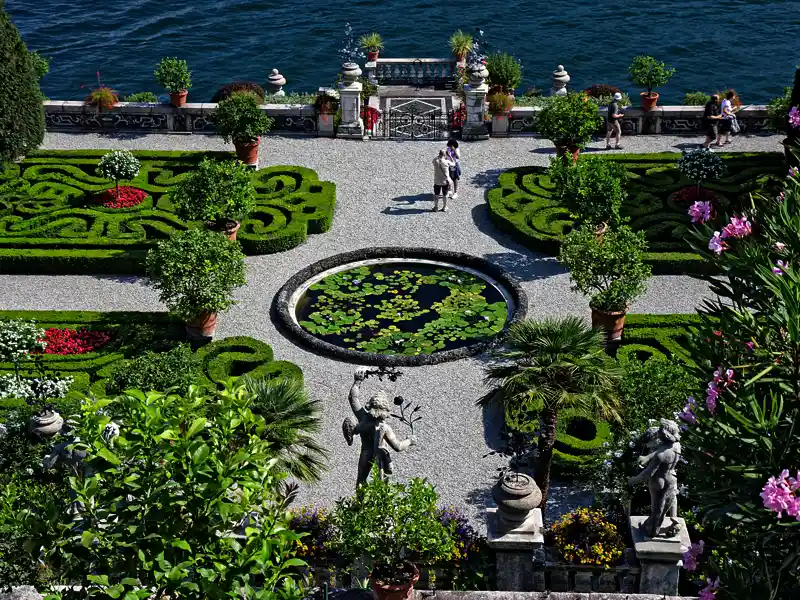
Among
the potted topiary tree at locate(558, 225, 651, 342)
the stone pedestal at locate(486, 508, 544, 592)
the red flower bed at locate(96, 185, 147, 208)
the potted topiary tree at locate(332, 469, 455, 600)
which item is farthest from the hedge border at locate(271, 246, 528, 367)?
the potted topiary tree at locate(332, 469, 455, 600)

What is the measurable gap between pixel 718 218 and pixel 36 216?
54.1 ft

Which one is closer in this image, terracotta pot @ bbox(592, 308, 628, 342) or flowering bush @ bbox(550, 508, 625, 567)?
flowering bush @ bbox(550, 508, 625, 567)

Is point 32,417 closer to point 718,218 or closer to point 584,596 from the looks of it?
point 584,596

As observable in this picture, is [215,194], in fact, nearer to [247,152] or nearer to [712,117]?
[247,152]

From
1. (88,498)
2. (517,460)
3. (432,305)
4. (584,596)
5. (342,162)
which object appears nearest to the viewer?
(88,498)

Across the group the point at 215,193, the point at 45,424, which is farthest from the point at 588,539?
the point at 215,193

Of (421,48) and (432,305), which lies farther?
(421,48)

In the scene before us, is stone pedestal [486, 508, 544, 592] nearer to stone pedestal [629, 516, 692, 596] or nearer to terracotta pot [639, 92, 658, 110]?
stone pedestal [629, 516, 692, 596]

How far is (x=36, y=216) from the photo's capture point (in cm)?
3106

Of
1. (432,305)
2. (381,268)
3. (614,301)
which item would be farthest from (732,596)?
(381,268)

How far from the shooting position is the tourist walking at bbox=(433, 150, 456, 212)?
31.2 metres

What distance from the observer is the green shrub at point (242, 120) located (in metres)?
33.1

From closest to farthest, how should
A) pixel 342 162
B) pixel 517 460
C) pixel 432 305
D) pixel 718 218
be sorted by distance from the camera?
pixel 517 460, pixel 432 305, pixel 718 218, pixel 342 162

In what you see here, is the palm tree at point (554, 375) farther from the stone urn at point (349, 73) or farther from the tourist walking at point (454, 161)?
the stone urn at point (349, 73)
